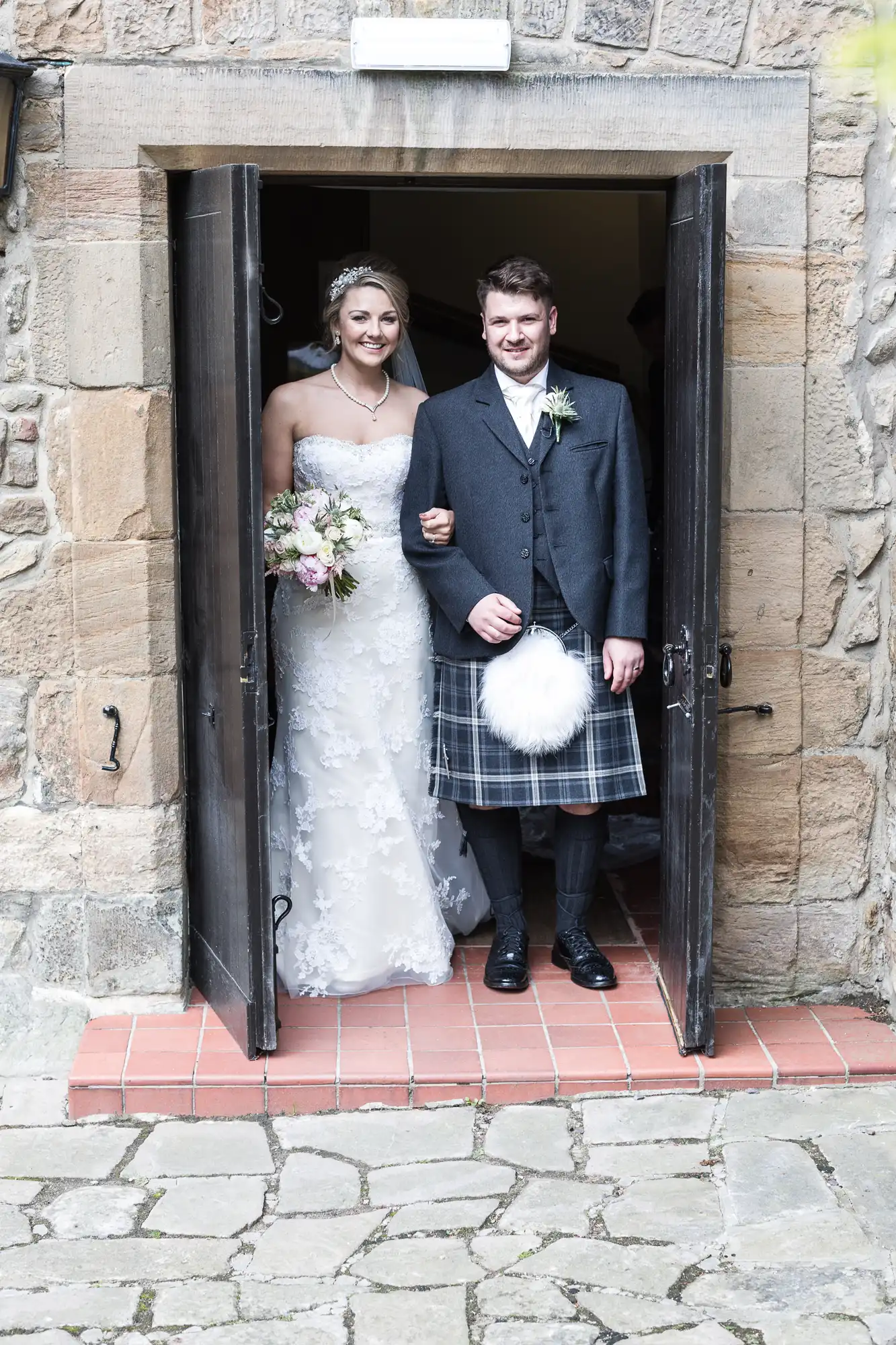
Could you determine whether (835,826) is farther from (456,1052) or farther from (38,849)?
(38,849)

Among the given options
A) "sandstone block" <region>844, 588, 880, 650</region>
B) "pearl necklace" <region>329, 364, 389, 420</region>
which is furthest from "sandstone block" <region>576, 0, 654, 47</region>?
"sandstone block" <region>844, 588, 880, 650</region>

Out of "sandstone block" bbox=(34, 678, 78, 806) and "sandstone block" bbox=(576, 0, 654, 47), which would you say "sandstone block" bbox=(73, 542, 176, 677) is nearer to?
"sandstone block" bbox=(34, 678, 78, 806)

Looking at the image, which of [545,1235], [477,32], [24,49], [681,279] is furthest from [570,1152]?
[24,49]

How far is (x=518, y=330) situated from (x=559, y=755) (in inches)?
42.9

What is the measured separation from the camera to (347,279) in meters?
3.79

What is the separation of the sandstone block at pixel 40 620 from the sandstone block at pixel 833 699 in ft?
6.20

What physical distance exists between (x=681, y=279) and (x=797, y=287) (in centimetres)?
35

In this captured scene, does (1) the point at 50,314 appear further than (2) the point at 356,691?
No

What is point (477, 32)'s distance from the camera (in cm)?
340

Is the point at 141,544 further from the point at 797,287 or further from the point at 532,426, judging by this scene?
the point at 797,287

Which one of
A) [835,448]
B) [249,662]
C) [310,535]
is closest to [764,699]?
[835,448]

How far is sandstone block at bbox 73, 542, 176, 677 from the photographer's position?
11.8 feet

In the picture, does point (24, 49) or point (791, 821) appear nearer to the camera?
point (24, 49)

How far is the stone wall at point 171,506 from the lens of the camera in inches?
136
